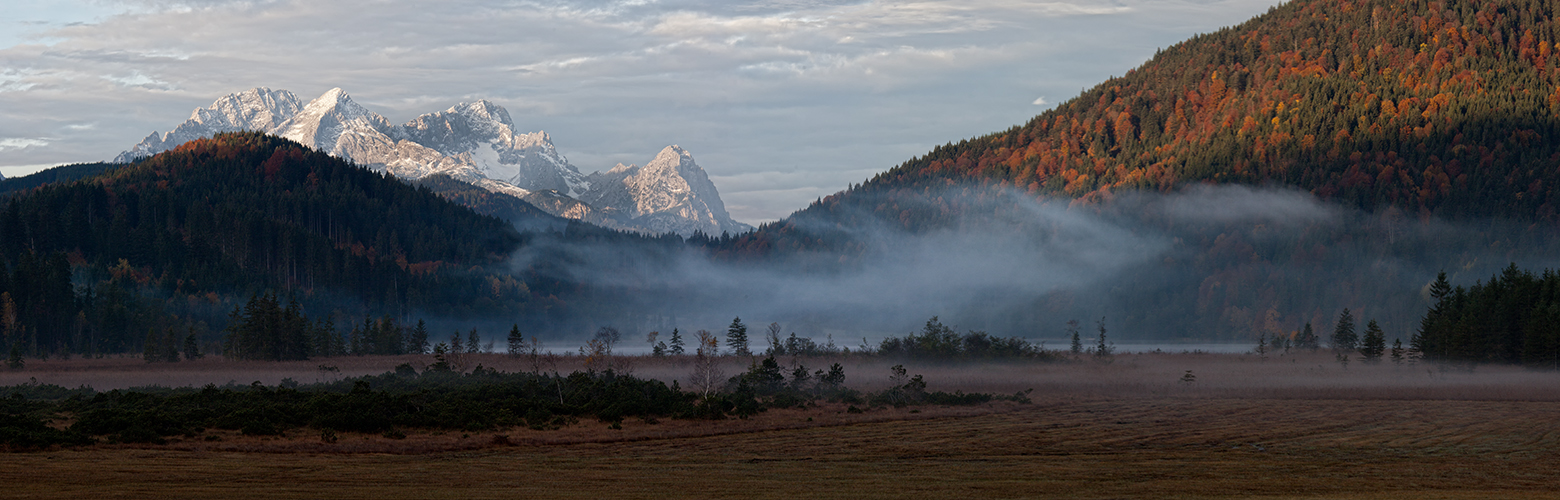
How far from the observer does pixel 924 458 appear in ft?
166

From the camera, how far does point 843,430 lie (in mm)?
63562

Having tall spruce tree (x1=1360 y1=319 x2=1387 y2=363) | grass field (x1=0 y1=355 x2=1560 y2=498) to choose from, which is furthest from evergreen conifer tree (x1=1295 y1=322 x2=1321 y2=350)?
grass field (x1=0 y1=355 x2=1560 y2=498)

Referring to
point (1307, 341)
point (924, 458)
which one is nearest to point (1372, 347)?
point (1307, 341)

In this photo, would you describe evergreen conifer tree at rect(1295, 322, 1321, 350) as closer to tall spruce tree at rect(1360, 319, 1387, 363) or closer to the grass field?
tall spruce tree at rect(1360, 319, 1387, 363)

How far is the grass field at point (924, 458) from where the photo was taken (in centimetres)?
3909

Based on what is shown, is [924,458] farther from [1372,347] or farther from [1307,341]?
[1307,341]

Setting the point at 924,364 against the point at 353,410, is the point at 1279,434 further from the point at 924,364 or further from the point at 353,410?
the point at 924,364

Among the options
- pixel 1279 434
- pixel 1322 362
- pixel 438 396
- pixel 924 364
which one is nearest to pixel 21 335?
pixel 438 396

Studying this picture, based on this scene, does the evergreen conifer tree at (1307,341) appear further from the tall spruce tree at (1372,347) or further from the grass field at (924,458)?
the grass field at (924,458)

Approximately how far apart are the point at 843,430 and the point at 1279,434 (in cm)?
2331

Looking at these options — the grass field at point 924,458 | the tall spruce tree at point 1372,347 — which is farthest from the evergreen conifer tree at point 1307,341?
the grass field at point 924,458

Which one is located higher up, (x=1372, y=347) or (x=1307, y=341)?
(x=1307, y=341)

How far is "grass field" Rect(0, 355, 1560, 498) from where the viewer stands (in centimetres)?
3909

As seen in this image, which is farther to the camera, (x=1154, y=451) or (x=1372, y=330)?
(x=1372, y=330)
